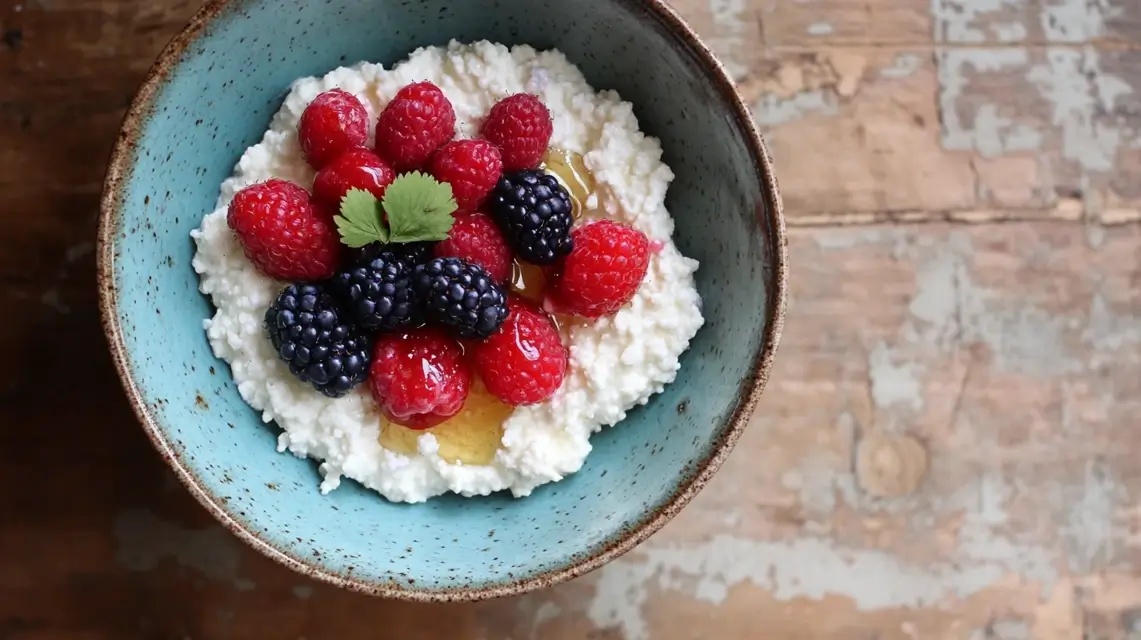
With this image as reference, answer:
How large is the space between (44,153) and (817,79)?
1.40 metres

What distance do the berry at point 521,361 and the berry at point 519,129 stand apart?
0.78ft

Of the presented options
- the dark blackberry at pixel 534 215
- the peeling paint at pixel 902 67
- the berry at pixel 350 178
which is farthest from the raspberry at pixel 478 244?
the peeling paint at pixel 902 67

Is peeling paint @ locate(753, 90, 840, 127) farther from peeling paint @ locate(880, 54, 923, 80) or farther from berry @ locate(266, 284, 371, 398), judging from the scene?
berry @ locate(266, 284, 371, 398)

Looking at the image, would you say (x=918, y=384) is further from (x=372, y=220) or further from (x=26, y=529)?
(x=26, y=529)

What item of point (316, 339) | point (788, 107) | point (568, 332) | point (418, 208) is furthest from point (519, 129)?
point (788, 107)

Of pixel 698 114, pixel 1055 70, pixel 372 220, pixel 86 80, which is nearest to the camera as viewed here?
pixel 372 220

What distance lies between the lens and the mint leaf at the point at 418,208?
56.4 inches

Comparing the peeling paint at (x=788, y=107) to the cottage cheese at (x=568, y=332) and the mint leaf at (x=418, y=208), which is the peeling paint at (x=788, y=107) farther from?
the mint leaf at (x=418, y=208)

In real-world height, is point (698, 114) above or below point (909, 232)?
above

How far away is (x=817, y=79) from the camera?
1.84m

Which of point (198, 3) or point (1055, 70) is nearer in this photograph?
point (198, 3)

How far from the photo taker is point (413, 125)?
1.50 m

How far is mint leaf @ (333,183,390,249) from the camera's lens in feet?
4.67

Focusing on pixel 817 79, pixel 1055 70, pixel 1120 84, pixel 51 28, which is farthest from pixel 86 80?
pixel 1120 84
